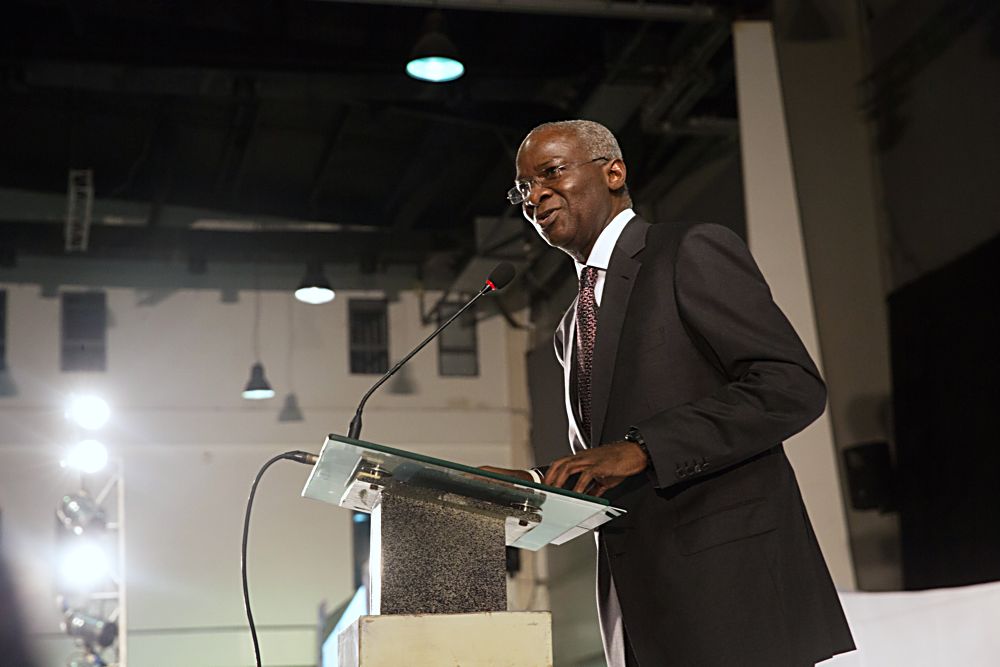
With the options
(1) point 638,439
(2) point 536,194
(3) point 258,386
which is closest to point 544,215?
(2) point 536,194

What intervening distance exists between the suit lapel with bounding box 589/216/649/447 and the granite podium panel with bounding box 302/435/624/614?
0.59 feet

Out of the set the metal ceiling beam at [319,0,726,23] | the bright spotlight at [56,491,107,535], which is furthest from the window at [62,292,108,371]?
the metal ceiling beam at [319,0,726,23]

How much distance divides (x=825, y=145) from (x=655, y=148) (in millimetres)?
2846

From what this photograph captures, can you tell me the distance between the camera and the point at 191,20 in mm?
7117

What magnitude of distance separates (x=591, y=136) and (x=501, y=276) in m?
0.26

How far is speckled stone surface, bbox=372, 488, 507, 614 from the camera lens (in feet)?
4.67

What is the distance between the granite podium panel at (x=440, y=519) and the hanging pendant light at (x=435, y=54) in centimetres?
440

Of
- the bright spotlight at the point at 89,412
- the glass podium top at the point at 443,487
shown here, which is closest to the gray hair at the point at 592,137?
the glass podium top at the point at 443,487

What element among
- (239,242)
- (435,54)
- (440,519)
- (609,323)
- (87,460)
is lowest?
(440,519)

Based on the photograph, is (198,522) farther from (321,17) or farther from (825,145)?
(825,145)

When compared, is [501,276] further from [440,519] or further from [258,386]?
[258,386]

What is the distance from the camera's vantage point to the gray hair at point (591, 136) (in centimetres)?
175

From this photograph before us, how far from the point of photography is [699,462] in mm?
1473

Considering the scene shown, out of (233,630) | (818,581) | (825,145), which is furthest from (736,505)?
(233,630)
